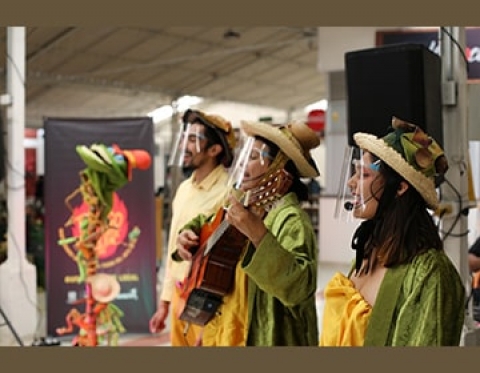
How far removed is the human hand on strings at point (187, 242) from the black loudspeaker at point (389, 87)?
22.2 inches

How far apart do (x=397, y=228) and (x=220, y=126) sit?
1.30 m

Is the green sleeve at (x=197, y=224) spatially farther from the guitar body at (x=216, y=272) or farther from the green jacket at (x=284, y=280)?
the green jacket at (x=284, y=280)

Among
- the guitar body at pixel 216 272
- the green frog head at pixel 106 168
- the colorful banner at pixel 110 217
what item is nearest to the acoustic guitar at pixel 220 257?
the guitar body at pixel 216 272

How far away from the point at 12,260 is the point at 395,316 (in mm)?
3639

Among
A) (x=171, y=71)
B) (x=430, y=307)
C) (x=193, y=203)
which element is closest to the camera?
(x=430, y=307)

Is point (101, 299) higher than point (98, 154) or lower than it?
lower

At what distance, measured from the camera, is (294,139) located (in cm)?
179

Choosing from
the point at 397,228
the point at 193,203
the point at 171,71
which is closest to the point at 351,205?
the point at 397,228

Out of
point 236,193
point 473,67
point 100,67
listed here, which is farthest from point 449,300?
point 100,67

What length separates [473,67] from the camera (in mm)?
3801

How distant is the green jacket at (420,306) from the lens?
1.24m

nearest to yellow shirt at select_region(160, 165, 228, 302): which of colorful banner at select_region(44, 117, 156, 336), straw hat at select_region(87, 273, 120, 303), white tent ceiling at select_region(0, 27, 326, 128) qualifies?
straw hat at select_region(87, 273, 120, 303)

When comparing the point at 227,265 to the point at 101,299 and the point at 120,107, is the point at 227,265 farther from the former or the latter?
the point at 120,107

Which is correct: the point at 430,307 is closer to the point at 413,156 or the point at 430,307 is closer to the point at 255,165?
the point at 413,156
